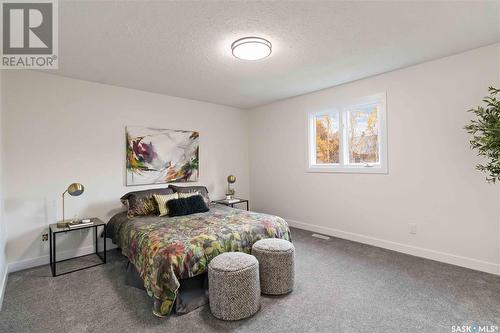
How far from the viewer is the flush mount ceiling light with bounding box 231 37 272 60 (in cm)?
239

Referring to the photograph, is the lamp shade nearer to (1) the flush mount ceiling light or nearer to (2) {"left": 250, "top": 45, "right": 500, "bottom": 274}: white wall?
(1) the flush mount ceiling light

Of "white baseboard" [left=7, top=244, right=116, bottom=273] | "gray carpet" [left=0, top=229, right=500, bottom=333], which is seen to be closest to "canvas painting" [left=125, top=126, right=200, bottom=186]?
"white baseboard" [left=7, top=244, right=116, bottom=273]

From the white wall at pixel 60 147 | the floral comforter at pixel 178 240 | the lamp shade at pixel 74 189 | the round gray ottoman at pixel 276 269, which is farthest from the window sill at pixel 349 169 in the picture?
the lamp shade at pixel 74 189

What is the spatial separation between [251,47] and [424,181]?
8.89 feet

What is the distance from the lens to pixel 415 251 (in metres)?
3.24

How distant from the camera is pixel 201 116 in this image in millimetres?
4824

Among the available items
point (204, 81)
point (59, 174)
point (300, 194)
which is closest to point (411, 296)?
point (300, 194)

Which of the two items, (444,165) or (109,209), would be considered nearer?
(444,165)

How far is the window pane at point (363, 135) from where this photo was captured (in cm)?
375

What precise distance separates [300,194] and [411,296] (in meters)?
2.50

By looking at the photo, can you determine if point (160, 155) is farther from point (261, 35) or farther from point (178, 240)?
point (261, 35)

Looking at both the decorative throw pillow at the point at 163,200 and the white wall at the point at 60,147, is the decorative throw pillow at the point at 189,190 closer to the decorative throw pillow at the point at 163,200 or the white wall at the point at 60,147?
the decorative throw pillow at the point at 163,200

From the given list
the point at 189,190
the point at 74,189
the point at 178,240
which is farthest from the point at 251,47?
the point at 74,189

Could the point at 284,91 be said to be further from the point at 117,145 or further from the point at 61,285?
the point at 61,285
